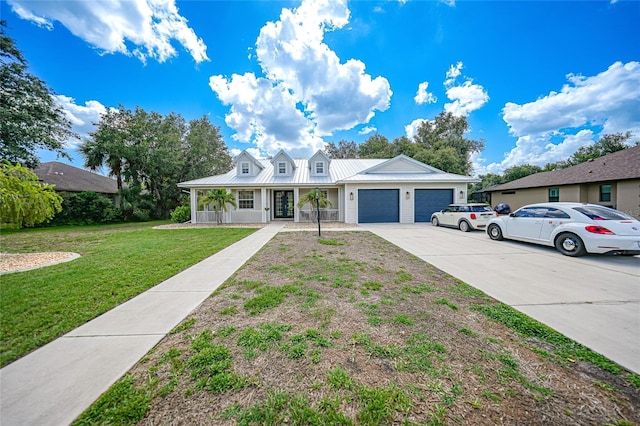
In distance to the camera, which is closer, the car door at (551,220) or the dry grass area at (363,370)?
the dry grass area at (363,370)

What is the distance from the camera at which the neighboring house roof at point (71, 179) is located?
19219 mm

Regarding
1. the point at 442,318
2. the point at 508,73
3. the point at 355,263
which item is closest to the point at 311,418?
the point at 442,318

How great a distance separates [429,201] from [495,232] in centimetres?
672

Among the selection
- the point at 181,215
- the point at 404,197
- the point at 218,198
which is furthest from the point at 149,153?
the point at 404,197

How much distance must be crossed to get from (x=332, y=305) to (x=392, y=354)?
1272 mm

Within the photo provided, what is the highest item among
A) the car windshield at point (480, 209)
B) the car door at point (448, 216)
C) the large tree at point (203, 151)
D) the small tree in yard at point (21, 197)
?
the large tree at point (203, 151)

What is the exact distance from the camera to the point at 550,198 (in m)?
18.5

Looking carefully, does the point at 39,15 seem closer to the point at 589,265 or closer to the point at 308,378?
the point at 308,378

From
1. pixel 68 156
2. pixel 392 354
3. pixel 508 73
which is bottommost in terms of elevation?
pixel 392 354

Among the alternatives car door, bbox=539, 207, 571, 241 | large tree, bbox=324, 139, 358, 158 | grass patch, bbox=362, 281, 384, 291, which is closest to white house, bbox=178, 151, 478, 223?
car door, bbox=539, 207, 571, 241

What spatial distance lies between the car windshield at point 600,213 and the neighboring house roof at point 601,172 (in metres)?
12.3

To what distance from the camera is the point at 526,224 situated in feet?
25.3

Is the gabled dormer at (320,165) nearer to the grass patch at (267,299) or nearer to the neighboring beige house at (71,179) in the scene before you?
the grass patch at (267,299)

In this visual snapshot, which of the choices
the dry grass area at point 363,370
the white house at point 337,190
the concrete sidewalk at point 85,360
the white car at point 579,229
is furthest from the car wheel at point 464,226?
the concrete sidewalk at point 85,360
